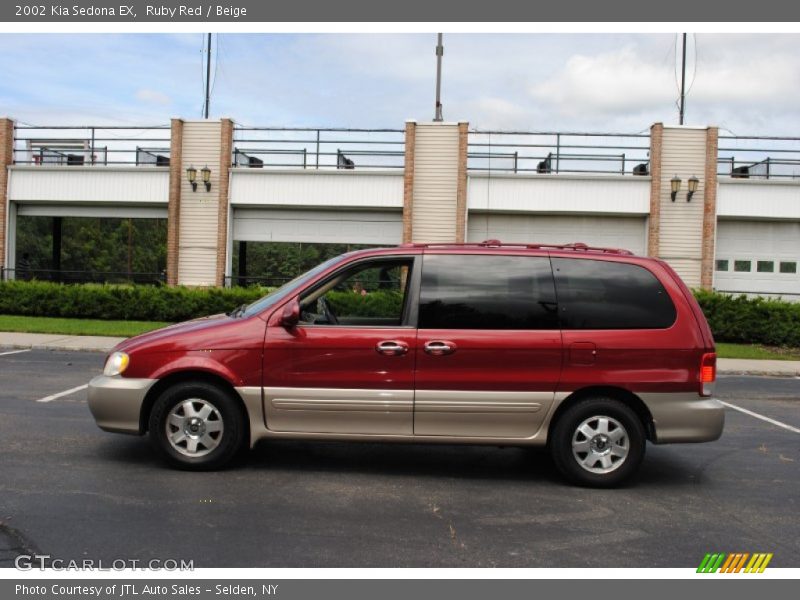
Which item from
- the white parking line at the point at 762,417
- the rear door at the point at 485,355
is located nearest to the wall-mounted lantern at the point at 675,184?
the white parking line at the point at 762,417

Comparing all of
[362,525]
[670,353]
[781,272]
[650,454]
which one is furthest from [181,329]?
[781,272]

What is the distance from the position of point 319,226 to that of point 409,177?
3323 mm

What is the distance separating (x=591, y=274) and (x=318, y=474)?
2830 mm

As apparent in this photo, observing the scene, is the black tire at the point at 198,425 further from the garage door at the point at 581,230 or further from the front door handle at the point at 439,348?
the garage door at the point at 581,230

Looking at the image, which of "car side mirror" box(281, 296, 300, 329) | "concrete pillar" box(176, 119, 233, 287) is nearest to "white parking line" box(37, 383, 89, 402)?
"car side mirror" box(281, 296, 300, 329)

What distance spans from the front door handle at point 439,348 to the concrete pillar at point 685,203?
56.8 ft

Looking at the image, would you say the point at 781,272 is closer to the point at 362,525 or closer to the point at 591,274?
the point at 591,274

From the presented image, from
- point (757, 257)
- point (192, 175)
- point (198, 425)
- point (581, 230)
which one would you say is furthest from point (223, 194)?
point (198, 425)

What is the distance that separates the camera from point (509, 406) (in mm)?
5715

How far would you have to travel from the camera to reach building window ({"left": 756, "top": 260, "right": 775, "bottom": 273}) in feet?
72.1

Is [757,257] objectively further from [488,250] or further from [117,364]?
[117,364]

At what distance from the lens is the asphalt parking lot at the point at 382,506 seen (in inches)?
169

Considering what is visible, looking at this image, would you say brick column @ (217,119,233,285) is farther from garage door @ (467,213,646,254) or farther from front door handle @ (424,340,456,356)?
front door handle @ (424,340,456,356)

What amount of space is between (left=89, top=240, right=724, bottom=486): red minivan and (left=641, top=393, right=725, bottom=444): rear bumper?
11mm
